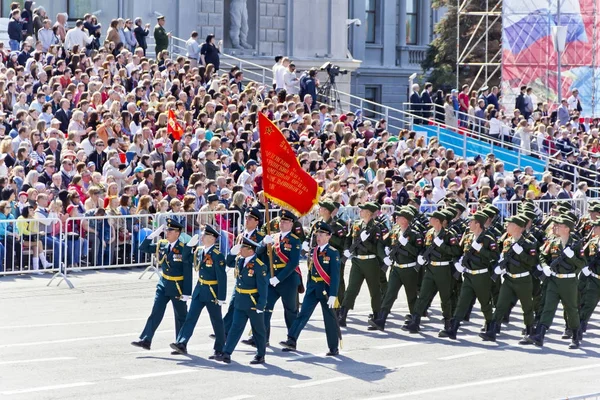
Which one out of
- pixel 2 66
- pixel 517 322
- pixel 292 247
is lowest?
pixel 517 322

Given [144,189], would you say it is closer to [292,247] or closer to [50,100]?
[50,100]

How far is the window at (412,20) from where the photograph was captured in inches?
2224

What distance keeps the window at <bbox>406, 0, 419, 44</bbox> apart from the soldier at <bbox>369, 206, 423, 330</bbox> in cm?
3895

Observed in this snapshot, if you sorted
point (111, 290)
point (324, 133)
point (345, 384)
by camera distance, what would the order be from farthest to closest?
point (324, 133), point (111, 290), point (345, 384)

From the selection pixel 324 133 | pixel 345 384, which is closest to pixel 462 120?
pixel 324 133

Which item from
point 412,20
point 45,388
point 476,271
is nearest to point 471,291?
point 476,271

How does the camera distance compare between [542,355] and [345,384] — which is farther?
[542,355]

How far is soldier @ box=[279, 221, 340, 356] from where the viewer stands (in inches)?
634

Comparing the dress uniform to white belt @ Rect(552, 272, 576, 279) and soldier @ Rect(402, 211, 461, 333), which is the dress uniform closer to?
soldier @ Rect(402, 211, 461, 333)

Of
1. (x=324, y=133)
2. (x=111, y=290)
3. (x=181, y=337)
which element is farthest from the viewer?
(x=324, y=133)

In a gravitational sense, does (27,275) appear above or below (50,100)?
below

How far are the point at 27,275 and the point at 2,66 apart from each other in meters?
6.15

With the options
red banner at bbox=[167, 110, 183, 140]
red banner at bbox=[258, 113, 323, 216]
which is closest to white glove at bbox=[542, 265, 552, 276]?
red banner at bbox=[258, 113, 323, 216]

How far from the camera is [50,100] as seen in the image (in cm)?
2447
